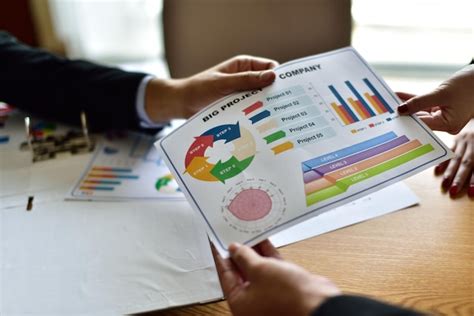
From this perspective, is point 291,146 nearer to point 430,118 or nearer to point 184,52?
point 430,118

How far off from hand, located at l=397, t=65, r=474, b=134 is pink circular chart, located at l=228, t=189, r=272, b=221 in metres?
0.28

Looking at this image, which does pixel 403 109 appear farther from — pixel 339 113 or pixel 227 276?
pixel 227 276

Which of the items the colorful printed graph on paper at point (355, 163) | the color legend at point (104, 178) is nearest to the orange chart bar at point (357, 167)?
the colorful printed graph on paper at point (355, 163)

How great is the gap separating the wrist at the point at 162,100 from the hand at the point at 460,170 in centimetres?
50

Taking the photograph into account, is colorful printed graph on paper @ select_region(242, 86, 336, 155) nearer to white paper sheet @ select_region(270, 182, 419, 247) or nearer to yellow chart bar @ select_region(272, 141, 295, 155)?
yellow chart bar @ select_region(272, 141, 295, 155)

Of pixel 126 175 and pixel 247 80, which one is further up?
pixel 247 80

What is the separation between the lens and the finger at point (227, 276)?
22.9 inches

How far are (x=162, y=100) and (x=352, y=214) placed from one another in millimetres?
435

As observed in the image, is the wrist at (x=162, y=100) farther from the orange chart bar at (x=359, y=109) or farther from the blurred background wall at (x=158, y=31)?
the blurred background wall at (x=158, y=31)

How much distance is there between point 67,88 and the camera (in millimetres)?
995

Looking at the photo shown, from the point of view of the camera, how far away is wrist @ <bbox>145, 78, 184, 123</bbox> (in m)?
0.94

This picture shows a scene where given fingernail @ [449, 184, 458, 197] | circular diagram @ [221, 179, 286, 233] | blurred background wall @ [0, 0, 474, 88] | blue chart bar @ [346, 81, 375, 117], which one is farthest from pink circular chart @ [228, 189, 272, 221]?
blurred background wall @ [0, 0, 474, 88]

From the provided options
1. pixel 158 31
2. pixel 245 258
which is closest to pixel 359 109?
pixel 245 258

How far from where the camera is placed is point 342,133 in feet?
2.37
